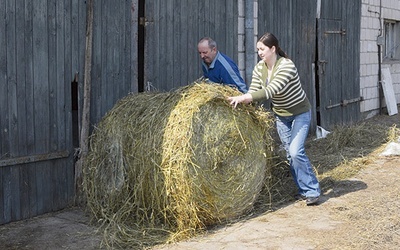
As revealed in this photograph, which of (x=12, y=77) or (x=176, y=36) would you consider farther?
(x=176, y=36)

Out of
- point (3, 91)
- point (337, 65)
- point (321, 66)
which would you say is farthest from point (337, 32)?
point (3, 91)

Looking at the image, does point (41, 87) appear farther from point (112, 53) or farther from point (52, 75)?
point (112, 53)

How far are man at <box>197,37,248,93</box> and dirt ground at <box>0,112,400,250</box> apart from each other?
4.47 feet

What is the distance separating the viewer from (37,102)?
6.15 m

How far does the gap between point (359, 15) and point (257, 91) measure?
25.6 feet

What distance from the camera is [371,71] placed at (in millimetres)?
14062

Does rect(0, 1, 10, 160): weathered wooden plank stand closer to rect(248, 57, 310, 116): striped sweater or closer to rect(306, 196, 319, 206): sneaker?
rect(248, 57, 310, 116): striped sweater

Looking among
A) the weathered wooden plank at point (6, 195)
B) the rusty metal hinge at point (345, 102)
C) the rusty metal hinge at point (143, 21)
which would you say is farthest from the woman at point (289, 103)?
the rusty metal hinge at point (345, 102)

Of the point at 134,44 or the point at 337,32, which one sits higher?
the point at 337,32

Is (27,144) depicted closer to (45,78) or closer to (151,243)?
(45,78)

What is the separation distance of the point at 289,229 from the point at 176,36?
3.01 meters

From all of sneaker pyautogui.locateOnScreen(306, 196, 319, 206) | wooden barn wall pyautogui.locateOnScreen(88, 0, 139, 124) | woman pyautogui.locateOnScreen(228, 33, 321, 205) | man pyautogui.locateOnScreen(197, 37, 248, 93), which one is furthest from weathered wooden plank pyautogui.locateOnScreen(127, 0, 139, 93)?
sneaker pyautogui.locateOnScreen(306, 196, 319, 206)

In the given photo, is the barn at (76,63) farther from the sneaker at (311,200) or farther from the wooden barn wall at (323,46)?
the sneaker at (311,200)

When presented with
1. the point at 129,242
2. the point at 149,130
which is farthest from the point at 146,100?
the point at 129,242
